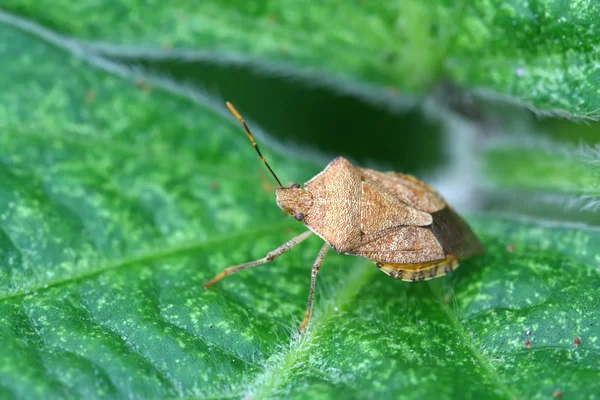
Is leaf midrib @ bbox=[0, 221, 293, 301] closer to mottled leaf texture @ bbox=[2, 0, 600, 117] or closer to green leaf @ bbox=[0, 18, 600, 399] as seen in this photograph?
green leaf @ bbox=[0, 18, 600, 399]

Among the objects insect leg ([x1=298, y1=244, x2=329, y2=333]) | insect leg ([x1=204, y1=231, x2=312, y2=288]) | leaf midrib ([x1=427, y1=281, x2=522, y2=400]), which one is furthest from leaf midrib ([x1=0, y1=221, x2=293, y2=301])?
leaf midrib ([x1=427, y1=281, x2=522, y2=400])

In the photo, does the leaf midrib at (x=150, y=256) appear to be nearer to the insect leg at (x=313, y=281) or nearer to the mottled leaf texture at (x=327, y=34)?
the insect leg at (x=313, y=281)

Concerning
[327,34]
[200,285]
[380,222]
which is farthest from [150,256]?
[327,34]

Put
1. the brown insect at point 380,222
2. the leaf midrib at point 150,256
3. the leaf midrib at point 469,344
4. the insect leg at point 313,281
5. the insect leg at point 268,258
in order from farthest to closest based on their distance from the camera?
the brown insect at point 380,222 → the insect leg at point 268,258 → the insect leg at point 313,281 → the leaf midrib at point 150,256 → the leaf midrib at point 469,344

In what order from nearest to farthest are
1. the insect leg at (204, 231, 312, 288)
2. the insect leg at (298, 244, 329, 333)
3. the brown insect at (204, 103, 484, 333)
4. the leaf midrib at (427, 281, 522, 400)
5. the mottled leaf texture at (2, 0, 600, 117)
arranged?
the leaf midrib at (427, 281, 522, 400)
the insect leg at (298, 244, 329, 333)
the insect leg at (204, 231, 312, 288)
the brown insect at (204, 103, 484, 333)
the mottled leaf texture at (2, 0, 600, 117)

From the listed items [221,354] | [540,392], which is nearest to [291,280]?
[221,354]

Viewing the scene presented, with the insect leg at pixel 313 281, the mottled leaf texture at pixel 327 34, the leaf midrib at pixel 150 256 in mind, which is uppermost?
the mottled leaf texture at pixel 327 34

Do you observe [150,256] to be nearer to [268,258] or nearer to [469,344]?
[268,258]

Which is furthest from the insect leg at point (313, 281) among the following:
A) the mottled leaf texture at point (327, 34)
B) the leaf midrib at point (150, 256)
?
the mottled leaf texture at point (327, 34)
